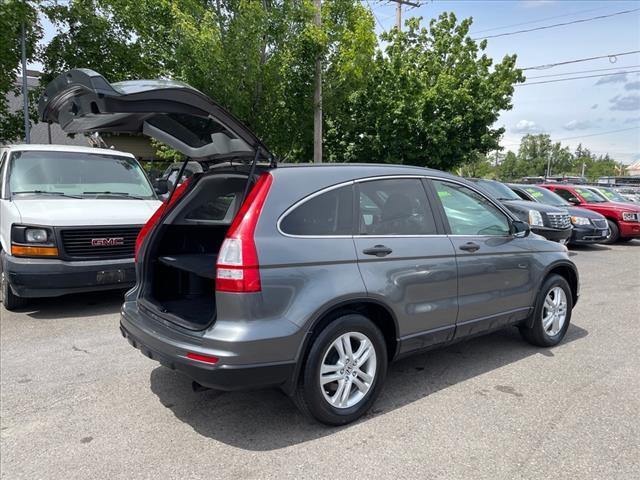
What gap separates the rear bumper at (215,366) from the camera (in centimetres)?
279

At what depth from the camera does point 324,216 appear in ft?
10.6

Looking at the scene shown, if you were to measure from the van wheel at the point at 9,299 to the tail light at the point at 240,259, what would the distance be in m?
4.14

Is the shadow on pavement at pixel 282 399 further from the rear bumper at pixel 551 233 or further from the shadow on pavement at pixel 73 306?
the rear bumper at pixel 551 233

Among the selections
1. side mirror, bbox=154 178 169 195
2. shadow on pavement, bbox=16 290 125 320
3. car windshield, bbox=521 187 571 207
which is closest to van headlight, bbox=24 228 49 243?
shadow on pavement, bbox=16 290 125 320

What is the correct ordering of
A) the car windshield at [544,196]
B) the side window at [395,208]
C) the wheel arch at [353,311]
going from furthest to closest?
the car windshield at [544,196], the side window at [395,208], the wheel arch at [353,311]

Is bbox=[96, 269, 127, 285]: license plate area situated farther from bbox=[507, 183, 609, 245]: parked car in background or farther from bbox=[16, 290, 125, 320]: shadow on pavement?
bbox=[507, 183, 609, 245]: parked car in background

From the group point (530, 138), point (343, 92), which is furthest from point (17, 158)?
point (530, 138)

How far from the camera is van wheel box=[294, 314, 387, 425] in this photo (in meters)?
3.05

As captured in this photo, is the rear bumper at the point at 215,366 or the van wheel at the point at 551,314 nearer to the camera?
the rear bumper at the point at 215,366

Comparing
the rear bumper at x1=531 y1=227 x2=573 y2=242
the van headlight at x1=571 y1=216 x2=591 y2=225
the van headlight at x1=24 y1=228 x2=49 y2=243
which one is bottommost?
the rear bumper at x1=531 y1=227 x2=573 y2=242

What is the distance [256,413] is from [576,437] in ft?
7.01

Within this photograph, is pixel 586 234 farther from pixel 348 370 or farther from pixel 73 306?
pixel 73 306

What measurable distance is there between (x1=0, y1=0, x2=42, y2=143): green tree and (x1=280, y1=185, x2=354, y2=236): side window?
479 inches

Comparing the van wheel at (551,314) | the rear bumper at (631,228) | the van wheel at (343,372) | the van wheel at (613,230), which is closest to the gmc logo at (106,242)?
the van wheel at (343,372)
